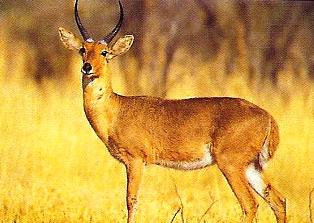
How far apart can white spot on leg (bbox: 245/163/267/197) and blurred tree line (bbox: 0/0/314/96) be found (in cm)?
432

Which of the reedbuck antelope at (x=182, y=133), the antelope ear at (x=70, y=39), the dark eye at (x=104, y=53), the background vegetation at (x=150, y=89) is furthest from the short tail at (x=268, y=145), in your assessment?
the antelope ear at (x=70, y=39)

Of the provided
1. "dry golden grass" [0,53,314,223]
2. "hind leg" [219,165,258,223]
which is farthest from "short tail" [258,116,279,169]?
"dry golden grass" [0,53,314,223]

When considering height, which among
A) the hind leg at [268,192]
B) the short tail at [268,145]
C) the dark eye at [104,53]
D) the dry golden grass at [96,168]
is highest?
the dark eye at [104,53]

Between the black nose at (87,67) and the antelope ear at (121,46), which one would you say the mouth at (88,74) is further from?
the antelope ear at (121,46)

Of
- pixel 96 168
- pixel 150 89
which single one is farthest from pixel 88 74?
pixel 150 89

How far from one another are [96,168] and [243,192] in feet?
8.25

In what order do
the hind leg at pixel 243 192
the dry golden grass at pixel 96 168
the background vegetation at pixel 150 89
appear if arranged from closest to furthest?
the hind leg at pixel 243 192
the dry golden grass at pixel 96 168
the background vegetation at pixel 150 89

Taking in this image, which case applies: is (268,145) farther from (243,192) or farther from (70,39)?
(70,39)

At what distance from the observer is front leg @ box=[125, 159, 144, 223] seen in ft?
22.9

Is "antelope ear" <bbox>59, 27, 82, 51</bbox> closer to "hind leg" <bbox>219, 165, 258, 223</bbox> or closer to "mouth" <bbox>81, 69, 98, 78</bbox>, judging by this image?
"mouth" <bbox>81, 69, 98, 78</bbox>

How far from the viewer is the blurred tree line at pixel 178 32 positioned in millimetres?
11812

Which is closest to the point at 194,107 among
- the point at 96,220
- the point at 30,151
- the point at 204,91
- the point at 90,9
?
the point at 96,220

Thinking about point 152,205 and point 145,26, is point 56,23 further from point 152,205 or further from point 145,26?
point 152,205

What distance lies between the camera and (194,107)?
713 cm
